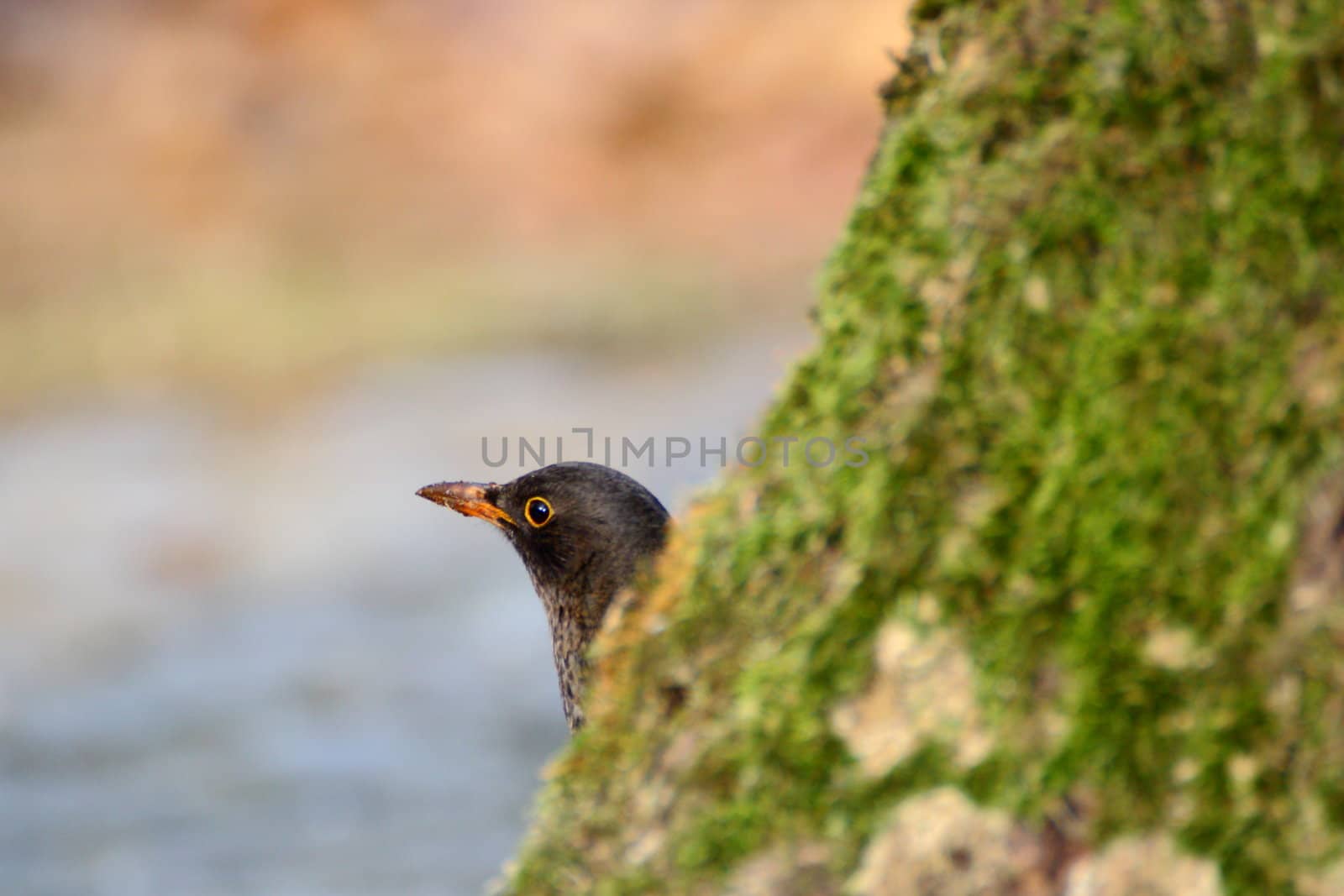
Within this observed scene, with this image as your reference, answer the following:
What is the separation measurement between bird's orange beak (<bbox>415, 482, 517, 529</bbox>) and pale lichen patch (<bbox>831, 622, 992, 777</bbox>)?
10.8ft

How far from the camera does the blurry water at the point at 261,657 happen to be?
12508 mm

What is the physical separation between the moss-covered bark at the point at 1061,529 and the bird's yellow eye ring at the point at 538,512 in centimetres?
295

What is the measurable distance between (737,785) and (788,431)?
0.46 metres

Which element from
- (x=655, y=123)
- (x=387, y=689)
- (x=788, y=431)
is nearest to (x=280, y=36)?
(x=655, y=123)

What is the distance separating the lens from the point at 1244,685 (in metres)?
1.80

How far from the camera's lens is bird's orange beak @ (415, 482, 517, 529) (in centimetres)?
518

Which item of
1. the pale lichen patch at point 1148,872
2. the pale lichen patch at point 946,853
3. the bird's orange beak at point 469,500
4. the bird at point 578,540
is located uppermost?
the bird's orange beak at point 469,500

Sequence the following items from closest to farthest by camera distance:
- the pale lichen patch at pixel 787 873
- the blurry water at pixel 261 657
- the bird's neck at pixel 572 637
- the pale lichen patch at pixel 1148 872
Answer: the pale lichen patch at pixel 1148 872 → the pale lichen patch at pixel 787 873 → the bird's neck at pixel 572 637 → the blurry water at pixel 261 657

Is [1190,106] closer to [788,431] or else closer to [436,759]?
[788,431]

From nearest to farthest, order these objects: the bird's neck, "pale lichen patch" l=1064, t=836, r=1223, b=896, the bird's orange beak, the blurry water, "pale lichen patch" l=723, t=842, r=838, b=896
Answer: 1. "pale lichen patch" l=1064, t=836, r=1223, b=896
2. "pale lichen patch" l=723, t=842, r=838, b=896
3. the bird's neck
4. the bird's orange beak
5. the blurry water

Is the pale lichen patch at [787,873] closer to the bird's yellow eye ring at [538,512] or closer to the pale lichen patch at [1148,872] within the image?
the pale lichen patch at [1148,872]

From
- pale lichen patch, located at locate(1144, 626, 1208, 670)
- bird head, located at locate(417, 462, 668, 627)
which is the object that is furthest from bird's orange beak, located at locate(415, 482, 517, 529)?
pale lichen patch, located at locate(1144, 626, 1208, 670)

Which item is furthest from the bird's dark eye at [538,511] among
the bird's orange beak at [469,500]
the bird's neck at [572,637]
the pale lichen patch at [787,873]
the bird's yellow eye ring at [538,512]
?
the pale lichen patch at [787,873]

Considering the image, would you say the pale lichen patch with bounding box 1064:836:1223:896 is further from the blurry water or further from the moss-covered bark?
the blurry water
